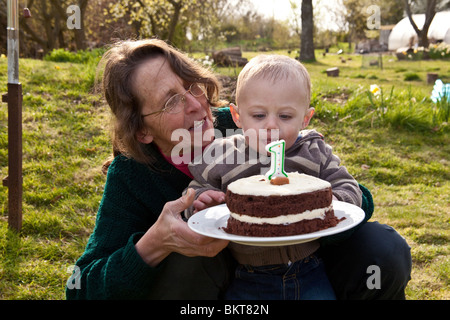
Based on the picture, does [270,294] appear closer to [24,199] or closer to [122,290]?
[122,290]

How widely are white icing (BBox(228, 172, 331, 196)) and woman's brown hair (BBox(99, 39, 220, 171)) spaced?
2.60ft

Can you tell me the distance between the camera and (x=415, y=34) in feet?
84.3

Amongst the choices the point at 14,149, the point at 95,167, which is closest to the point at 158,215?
the point at 14,149

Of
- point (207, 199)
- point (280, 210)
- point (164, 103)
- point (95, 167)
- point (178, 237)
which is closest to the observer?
point (280, 210)

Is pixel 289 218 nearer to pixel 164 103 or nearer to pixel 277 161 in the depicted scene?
pixel 277 161

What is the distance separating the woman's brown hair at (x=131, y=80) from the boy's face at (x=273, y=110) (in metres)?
0.56

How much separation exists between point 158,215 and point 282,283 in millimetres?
763

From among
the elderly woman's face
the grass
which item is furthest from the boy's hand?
the grass

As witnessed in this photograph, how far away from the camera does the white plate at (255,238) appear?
1.58m

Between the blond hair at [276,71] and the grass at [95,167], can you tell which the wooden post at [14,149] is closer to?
the grass at [95,167]

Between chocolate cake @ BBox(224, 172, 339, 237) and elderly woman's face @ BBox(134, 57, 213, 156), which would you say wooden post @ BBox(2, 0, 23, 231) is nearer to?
elderly woman's face @ BBox(134, 57, 213, 156)

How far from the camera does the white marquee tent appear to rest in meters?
24.6

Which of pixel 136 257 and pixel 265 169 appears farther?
pixel 265 169
